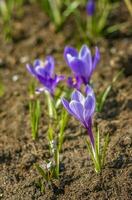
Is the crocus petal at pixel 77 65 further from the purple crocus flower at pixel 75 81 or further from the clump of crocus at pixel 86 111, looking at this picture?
the clump of crocus at pixel 86 111

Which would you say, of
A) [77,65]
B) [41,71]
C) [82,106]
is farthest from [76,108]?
[41,71]

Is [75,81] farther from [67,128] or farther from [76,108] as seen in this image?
[76,108]

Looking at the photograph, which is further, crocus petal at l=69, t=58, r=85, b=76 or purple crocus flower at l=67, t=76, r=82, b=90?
purple crocus flower at l=67, t=76, r=82, b=90

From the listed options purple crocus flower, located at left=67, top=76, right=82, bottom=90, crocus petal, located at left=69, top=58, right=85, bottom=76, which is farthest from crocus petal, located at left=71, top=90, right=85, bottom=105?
purple crocus flower, located at left=67, top=76, right=82, bottom=90

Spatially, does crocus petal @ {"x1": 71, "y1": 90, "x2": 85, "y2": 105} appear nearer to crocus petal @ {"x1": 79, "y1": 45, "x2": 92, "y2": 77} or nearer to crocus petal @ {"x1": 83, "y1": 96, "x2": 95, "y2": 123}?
crocus petal @ {"x1": 83, "y1": 96, "x2": 95, "y2": 123}

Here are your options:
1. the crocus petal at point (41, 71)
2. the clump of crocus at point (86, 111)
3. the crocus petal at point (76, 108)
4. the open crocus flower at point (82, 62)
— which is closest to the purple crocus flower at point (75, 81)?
the open crocus flower at point (82, 62)

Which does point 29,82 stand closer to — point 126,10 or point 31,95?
point 31,95
